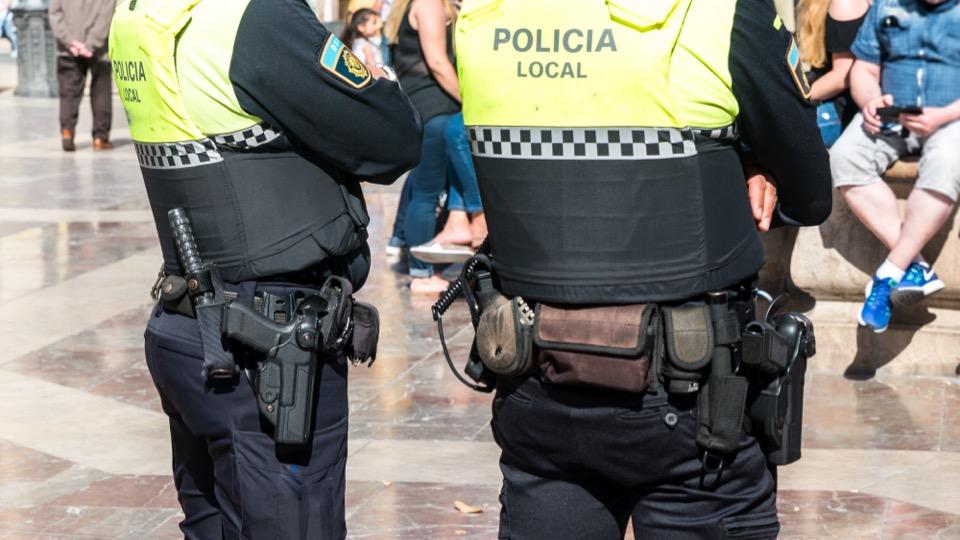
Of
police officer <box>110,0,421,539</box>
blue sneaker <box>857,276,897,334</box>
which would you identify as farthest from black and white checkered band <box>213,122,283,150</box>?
blue sneaker <box>857,276,897,334</box>

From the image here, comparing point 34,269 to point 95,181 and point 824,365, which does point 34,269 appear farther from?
point 824,365

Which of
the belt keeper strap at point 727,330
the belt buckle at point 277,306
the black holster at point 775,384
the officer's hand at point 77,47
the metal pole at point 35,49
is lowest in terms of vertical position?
the metal pole at point 35,49

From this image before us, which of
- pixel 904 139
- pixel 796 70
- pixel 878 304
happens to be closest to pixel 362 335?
pixel 796 70

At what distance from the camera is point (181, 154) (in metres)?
3.40

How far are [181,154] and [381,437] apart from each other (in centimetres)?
266

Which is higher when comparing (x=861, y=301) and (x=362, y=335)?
(x=362, y=335)

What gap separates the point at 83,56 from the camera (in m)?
15.2

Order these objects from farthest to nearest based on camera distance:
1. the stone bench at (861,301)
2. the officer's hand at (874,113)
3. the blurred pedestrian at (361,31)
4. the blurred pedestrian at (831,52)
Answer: the blurred pedestrian at (361,31)
the blurred pedestrian at (831,52)
the stone bench at (861,301)
the officer's hand at (874,113)

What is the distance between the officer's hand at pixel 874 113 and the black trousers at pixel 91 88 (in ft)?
33.4

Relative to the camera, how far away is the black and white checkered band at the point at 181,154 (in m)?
3.36

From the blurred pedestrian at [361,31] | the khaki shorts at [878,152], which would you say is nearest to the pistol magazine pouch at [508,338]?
the khaki shorts at [878,152]

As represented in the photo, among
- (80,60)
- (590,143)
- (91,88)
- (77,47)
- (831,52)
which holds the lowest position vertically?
(91,88)

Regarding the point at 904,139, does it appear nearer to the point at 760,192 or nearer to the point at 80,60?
the point at 760,192

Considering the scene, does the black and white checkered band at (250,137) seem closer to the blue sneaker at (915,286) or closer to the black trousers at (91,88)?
the blue sneaker at (915,286)
